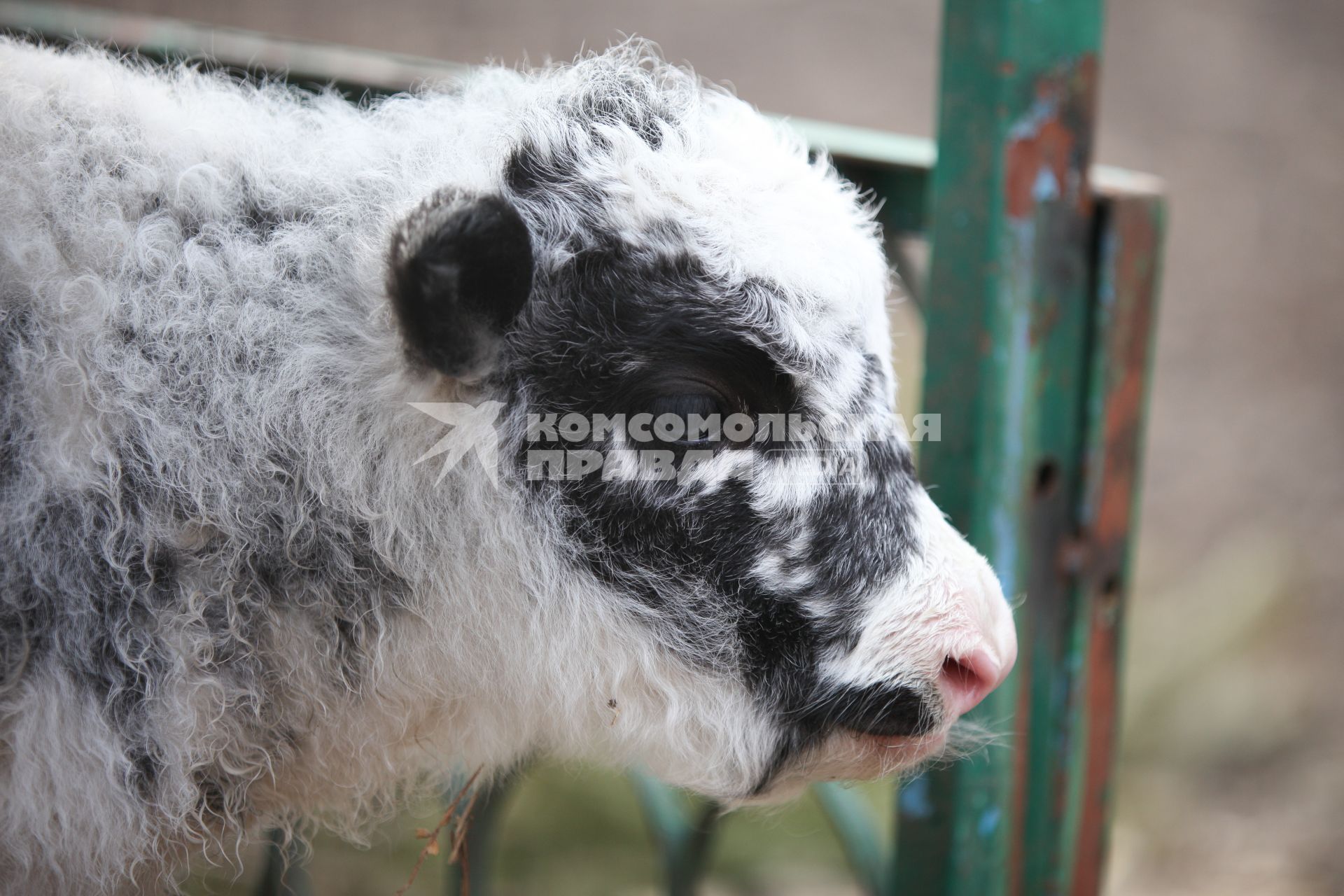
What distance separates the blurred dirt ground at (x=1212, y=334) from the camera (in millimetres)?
4695

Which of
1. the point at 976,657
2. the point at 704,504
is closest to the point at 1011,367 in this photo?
the point at 976,657

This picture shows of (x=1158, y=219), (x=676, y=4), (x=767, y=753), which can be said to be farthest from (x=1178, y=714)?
(x=676, y=4)

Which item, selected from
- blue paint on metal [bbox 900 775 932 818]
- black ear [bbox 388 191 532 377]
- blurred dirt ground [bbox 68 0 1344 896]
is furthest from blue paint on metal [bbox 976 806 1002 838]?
blurred dirt ground [bbox 68 0 1344 896]

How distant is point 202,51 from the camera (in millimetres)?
1715

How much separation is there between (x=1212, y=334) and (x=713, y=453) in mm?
7119

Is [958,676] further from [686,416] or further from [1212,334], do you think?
[1212,334]

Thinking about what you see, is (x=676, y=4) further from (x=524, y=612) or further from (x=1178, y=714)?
(x=524, y=612)

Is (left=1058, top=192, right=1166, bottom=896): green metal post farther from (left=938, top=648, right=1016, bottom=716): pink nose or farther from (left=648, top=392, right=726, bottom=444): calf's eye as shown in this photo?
(left=648, top=392, right=726, bottom=444): calf's eye

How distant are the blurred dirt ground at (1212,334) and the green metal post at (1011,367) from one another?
8.28 ft

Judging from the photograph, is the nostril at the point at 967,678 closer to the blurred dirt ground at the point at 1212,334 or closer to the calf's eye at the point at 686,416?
the calf's eye at the point at 686,416

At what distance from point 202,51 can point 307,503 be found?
1.00 meters

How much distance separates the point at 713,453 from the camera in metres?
1.27

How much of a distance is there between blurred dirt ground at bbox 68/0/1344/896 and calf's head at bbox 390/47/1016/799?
10.7 ft

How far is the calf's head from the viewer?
4.08 feet
